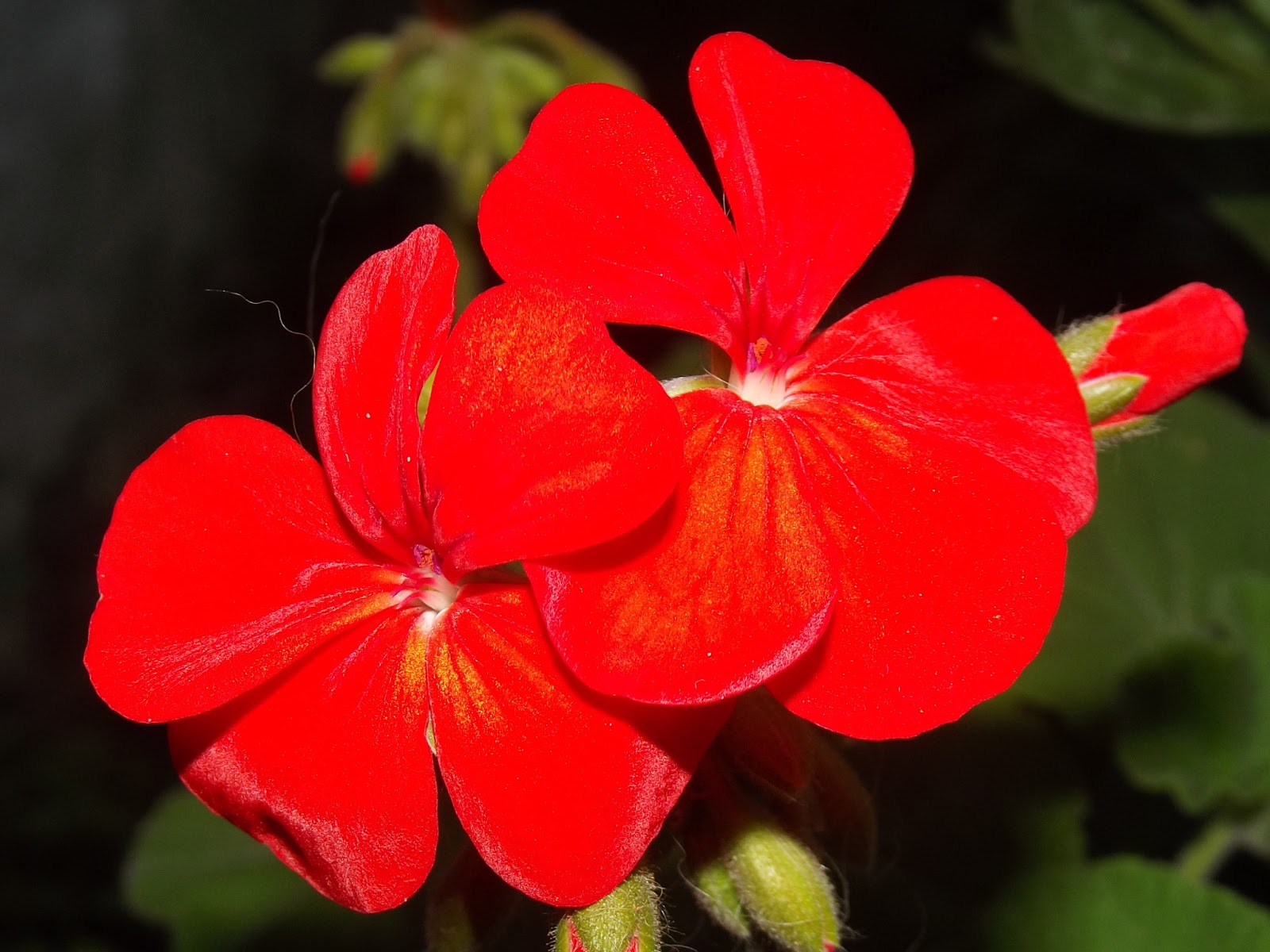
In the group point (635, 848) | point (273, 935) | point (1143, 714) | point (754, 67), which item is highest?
point (754, 67)

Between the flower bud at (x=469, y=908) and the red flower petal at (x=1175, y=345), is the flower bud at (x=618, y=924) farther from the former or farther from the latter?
the red flower petal at (x=1175, y=345)

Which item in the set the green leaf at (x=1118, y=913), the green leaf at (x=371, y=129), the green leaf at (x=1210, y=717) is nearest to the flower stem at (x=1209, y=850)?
the green leaf at (x=1210, y=717)

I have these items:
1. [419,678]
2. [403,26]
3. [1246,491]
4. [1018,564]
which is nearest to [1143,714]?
[1246,491]

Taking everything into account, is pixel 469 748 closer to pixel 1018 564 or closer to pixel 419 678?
pixel 419 678

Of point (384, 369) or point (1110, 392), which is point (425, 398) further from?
point (1110, 392)

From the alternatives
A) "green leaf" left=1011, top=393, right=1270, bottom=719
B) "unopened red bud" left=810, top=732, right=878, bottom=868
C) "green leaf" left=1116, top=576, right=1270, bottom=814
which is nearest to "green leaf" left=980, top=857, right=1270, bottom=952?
"green leaf" left=1116, top=576, right=1270, bottom=814

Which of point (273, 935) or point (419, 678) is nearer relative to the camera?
point (419, 678)
